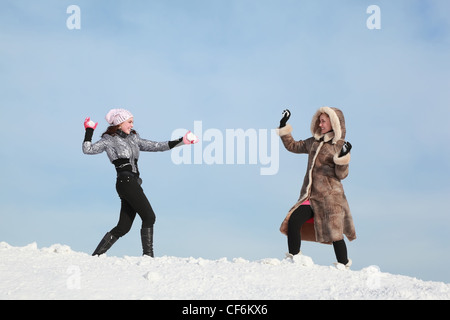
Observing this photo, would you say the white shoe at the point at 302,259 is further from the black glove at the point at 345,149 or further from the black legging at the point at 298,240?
the black glove at the point at 345,149

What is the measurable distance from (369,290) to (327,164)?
193cm

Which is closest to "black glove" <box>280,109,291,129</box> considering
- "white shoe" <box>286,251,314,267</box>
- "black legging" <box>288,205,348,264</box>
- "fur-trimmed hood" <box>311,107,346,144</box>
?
"fur-trimmed hood" <box>311,107,346,144</box>

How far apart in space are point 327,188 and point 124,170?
8.55 ft

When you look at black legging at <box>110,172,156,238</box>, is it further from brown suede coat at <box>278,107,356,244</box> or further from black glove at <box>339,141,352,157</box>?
black glove at <box>339,141,352,157</box>

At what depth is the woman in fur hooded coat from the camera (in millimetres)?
6814

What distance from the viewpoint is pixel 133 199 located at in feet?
22.4

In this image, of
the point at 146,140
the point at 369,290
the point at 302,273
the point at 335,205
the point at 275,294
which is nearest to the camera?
the point at 275,294

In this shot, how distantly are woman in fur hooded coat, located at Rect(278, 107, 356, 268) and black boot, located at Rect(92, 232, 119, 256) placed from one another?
221 centimetres

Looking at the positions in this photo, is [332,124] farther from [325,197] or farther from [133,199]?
[133,199]

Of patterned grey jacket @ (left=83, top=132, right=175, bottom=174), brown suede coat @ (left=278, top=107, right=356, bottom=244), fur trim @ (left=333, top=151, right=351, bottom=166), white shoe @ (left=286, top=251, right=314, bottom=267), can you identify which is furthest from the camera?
patterned grey jacket @ (left=83, top=132, right=175, bottom=174)

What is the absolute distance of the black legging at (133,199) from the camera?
22.5ft
